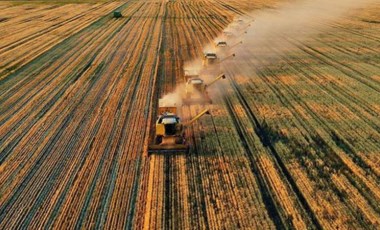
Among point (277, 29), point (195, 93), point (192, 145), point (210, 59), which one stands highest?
point (210, 59)

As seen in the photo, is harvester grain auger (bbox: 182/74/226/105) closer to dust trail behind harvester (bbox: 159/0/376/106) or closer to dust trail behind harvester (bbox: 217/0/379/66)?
dust trail behind harvester (bbox: 159/0/376/106)

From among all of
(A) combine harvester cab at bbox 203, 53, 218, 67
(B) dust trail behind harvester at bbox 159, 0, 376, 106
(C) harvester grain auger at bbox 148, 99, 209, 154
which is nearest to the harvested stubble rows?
(C) harvester grain auger at bbox 148, 99, 209, 154

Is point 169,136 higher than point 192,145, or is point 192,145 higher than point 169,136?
point 169,136

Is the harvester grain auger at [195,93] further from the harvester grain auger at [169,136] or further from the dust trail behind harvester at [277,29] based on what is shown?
the dust trail behind harvester at [277,29]

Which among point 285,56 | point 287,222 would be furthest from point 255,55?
point 287,222

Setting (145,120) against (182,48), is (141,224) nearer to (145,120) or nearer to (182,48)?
(145,120)

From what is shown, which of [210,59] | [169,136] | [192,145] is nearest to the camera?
[169,136]

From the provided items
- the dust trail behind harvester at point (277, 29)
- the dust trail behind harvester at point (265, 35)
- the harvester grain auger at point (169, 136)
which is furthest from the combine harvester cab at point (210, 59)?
the harvester grain auger at point (169, 136)

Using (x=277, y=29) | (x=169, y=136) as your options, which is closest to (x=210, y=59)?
(x=169, y=136)

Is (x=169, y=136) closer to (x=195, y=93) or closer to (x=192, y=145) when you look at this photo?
(x=192, y=145)
